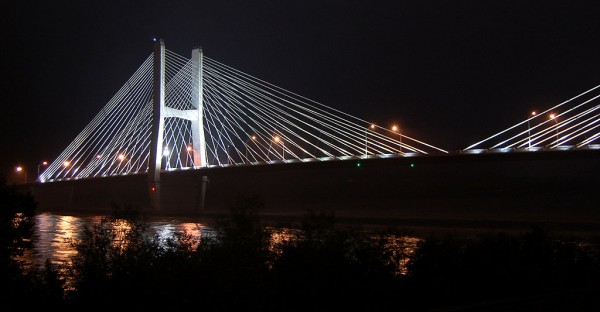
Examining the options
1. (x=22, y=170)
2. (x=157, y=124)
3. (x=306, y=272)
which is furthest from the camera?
(x=22, y=170)

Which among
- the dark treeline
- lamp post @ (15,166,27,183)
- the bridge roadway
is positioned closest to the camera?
the dark treeline

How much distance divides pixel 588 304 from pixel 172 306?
13.2 ft

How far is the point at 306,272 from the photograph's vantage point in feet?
22.4

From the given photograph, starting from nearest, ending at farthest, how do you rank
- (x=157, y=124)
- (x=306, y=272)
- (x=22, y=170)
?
(x=306, y=272) < (x=157, y=124) < (x=22, y=170)

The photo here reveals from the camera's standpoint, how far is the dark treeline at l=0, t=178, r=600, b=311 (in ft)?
19.1

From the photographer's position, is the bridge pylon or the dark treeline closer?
the dark treeline

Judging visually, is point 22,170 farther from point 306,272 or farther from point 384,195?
point 306,272

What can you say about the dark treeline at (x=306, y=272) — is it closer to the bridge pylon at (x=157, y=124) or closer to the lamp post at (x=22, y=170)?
the bridge pylon at (x=157, y=124)

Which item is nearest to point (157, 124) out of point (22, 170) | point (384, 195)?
point (384, 195)

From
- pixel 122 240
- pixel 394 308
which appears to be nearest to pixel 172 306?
pixel 394 308

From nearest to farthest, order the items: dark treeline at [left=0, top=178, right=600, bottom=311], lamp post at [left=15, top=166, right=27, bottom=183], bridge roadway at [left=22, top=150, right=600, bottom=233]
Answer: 1. dark treeline at [left=0, top=178, right=600, bottom=311]
2. bridge roadway at [left=22, top=150, right=600, bottom=233]
3. lamp post at [left=15, top=166, right=27, bottom=183]

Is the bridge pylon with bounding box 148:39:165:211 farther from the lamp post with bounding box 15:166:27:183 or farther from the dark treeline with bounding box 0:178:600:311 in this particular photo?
the dark treeline with bounding box 0:178:600:311

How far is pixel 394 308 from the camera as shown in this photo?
660 centimetres

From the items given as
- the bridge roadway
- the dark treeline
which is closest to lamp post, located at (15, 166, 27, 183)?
the bridge roadway
